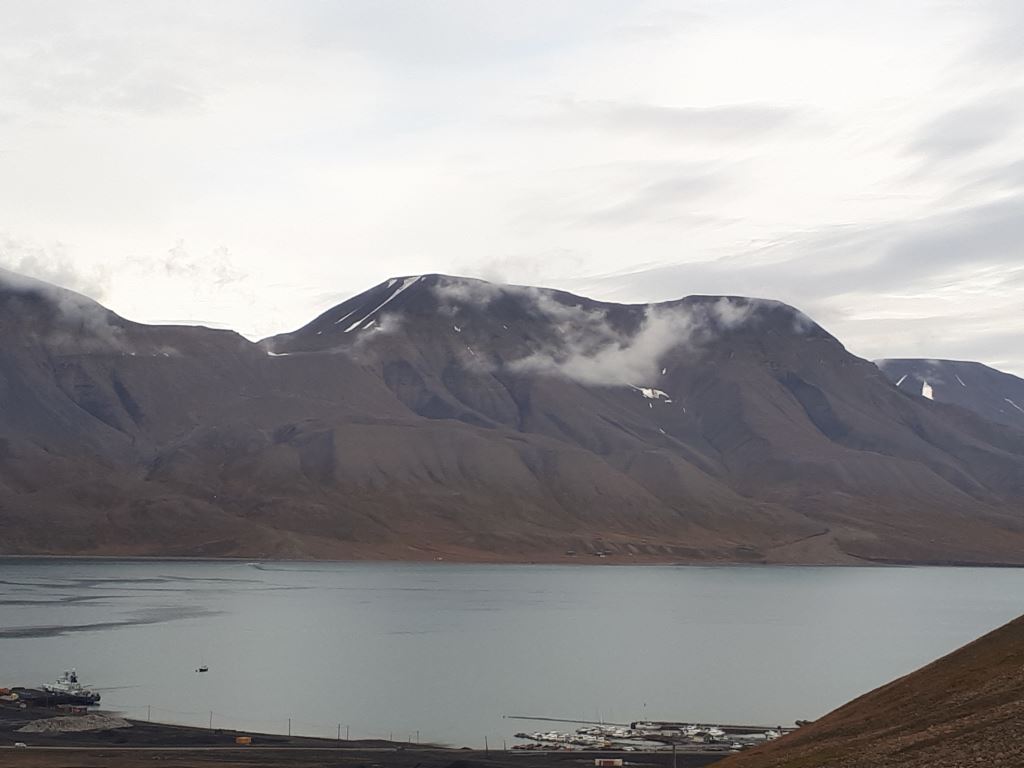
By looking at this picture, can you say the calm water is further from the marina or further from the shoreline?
the shoreline

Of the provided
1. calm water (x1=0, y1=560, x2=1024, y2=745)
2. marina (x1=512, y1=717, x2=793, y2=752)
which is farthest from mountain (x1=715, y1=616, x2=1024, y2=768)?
calm water (x1=0, y1=560, x2=1024, y2=745)

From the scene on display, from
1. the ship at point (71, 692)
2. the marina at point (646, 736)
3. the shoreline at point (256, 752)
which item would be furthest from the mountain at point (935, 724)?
the ship at point (71, 692)

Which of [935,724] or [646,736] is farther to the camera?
[646,736]

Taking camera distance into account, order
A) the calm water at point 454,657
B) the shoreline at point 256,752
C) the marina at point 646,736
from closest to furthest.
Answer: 1. the shoreline at point 256,752
2. the marina at point 646,736
3. the calm water at point 454,657

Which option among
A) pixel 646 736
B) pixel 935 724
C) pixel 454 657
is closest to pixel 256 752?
pixel 646 736

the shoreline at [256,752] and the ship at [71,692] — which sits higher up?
the ship at [71,692]

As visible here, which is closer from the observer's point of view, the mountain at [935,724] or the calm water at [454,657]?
the mountain at [935,724]

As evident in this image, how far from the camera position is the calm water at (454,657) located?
9094 centimetres

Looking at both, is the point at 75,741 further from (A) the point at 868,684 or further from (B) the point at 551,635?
(B) the point at 551,635

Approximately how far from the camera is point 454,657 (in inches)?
4808

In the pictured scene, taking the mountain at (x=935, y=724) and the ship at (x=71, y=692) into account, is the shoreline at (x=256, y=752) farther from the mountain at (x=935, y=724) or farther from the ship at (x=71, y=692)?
the mountain at (x=935, y=724)

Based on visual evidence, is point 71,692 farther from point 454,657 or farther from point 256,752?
point 454,657

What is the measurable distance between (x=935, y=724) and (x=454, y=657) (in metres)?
83.9

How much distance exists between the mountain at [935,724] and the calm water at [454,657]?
32.3 m
